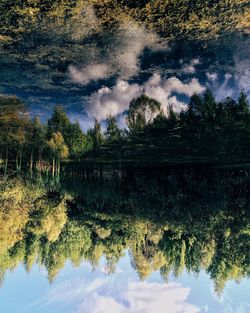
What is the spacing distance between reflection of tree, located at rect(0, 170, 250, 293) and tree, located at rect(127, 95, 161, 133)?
39.4 feet

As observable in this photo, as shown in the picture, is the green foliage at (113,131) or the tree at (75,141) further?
the tree at (75,141)

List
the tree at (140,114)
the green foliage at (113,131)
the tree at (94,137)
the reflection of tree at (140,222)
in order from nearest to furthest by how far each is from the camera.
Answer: the reflection of tree at (140,222) < the tree at (140,114) < the green foliage at (113,131) < the tree at (94,137)

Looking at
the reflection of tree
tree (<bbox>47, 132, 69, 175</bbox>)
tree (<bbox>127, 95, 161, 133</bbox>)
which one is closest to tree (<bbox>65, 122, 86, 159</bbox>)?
tree (<bbox>47, 132, 69, 175</bbox>)

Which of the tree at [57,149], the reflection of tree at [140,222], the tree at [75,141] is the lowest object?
the reflection of tree at [140,222]

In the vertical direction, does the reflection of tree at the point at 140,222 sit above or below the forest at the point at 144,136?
below

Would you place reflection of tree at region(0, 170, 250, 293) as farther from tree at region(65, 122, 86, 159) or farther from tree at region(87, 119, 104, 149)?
tree at region(87, 119, 104, 149)

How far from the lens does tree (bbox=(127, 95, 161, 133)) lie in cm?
4309

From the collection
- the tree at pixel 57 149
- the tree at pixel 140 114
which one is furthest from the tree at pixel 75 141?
the tree at pixel 140 114

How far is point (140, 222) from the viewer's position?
26.2 metres

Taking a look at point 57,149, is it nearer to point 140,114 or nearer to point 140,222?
point 140,114

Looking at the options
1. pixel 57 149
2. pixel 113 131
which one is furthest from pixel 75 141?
pixel 57 149

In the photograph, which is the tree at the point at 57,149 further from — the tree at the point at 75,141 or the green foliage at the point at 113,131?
the green foliage at the point at 113,131

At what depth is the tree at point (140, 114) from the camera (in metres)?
43.1

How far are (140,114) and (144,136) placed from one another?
4.68 metres
